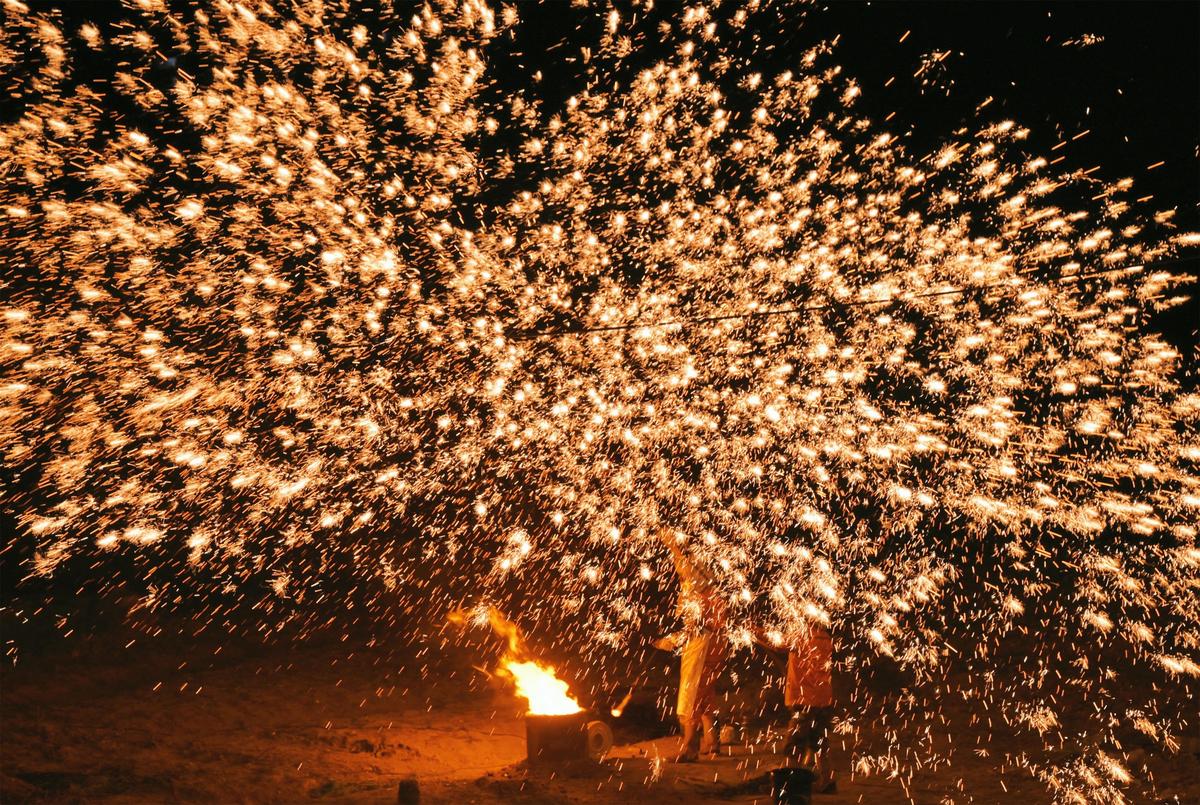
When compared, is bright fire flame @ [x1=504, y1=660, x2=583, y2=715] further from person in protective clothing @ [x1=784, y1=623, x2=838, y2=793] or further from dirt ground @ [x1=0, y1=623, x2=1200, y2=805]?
person in protective clothing @ [x1=784, y1=623, x2=838, y2=793]

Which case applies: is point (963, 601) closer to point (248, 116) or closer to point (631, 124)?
point (631, 124)

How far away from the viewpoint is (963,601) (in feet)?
32.0

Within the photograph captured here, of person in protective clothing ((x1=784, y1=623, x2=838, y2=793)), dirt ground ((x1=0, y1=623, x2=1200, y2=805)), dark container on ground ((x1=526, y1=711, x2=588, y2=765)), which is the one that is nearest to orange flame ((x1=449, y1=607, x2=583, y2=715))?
dark container on ground ((x1=526, y1=711, x2=588, y2=765))

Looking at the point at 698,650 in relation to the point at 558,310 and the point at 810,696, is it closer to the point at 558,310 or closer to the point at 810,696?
the point at 810,696

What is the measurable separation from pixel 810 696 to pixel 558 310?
328cm

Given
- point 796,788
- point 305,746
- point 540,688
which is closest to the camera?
point 796,788

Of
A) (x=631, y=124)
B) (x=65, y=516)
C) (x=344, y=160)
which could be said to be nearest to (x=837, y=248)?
(x=631, y=124)

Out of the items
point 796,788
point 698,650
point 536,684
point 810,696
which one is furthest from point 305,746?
point 810,696

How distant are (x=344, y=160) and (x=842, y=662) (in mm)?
6546

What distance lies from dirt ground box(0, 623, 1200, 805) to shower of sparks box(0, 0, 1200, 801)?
3.09 ft

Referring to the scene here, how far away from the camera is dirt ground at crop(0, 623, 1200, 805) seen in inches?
183

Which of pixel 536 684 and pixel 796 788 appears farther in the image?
pixel 536 684

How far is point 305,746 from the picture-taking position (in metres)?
5.54

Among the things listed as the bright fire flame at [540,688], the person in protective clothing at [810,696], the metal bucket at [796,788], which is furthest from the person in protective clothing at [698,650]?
the metal bucket at [796,788]
